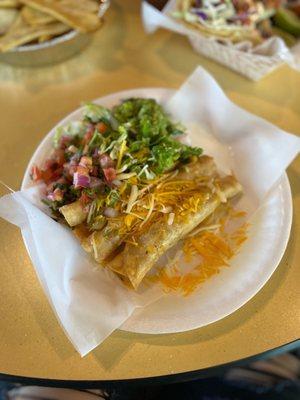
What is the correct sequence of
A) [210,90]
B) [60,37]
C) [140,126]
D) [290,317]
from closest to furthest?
[290,317] → [140,126] → [210,90] → [60,37]

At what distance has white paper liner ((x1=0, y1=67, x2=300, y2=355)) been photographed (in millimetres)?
946

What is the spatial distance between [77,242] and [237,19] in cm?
104

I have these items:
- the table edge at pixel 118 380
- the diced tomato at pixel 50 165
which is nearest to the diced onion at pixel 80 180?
the diced tomato at pixel 50 165

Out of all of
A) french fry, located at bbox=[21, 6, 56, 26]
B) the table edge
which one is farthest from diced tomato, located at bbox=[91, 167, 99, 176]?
french fry, located at bbox=[21, 6, 56, 26]

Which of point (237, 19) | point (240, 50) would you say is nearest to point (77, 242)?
point (240, 50)

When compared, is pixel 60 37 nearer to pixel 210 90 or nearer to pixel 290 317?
pixel 210 90

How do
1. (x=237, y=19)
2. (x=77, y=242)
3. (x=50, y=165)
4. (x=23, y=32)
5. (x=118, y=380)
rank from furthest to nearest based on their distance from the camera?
(x=237, y=19), (x=23, y=32), (x=50, y=165), (x=77, y=242), (x=118, y=380)

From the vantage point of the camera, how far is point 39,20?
1.40 metres

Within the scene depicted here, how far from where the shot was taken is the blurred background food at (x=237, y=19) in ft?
4.84

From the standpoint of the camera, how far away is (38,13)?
1415 millimetres

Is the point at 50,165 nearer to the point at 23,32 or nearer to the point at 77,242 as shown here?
the point at 77,242

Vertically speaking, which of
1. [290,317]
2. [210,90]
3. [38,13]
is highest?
[38,13]

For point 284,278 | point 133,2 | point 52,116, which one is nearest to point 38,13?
point 52,116

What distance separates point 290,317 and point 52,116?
0.99 m
